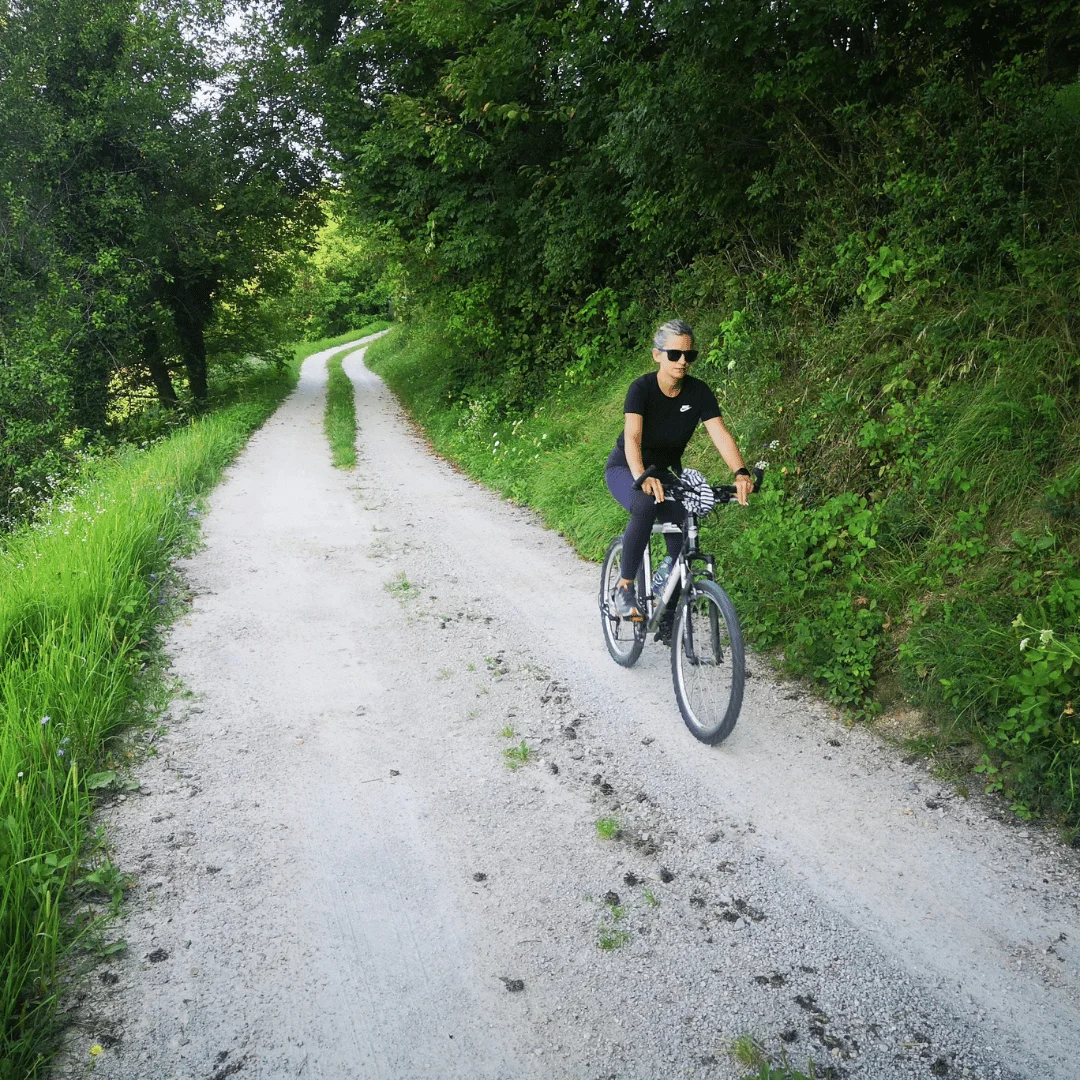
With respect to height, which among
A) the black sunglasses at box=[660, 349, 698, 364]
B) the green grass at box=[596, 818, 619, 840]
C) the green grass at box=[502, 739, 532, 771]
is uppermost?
the black sunglasses at box=[660, 349, 698, 364]

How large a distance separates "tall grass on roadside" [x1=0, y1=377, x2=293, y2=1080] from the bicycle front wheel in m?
2.98

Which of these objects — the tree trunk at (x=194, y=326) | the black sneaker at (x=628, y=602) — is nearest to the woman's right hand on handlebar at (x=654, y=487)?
the black sneaker at (x=628, y=602)

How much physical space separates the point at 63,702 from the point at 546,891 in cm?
291

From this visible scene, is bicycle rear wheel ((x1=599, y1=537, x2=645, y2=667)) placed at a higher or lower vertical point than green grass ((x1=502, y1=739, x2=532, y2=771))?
higher

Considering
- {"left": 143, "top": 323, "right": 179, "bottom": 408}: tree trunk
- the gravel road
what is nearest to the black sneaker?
the gravel road

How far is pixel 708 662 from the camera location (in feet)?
13.3

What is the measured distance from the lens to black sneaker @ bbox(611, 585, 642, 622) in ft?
15.8

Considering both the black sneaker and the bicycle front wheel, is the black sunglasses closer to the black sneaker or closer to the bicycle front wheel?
the bicycle front wheel

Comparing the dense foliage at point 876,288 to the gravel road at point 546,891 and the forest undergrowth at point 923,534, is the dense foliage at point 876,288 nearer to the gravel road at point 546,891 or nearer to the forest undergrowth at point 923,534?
the forest undergrowth at point 923,534

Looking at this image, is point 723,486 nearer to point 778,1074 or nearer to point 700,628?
point 700,628

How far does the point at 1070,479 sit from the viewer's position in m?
4.04

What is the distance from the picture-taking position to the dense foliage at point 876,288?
410 cm

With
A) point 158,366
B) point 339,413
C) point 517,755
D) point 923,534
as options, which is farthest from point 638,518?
point 158,366

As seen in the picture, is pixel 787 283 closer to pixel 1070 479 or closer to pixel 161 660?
pixel 1070 479
